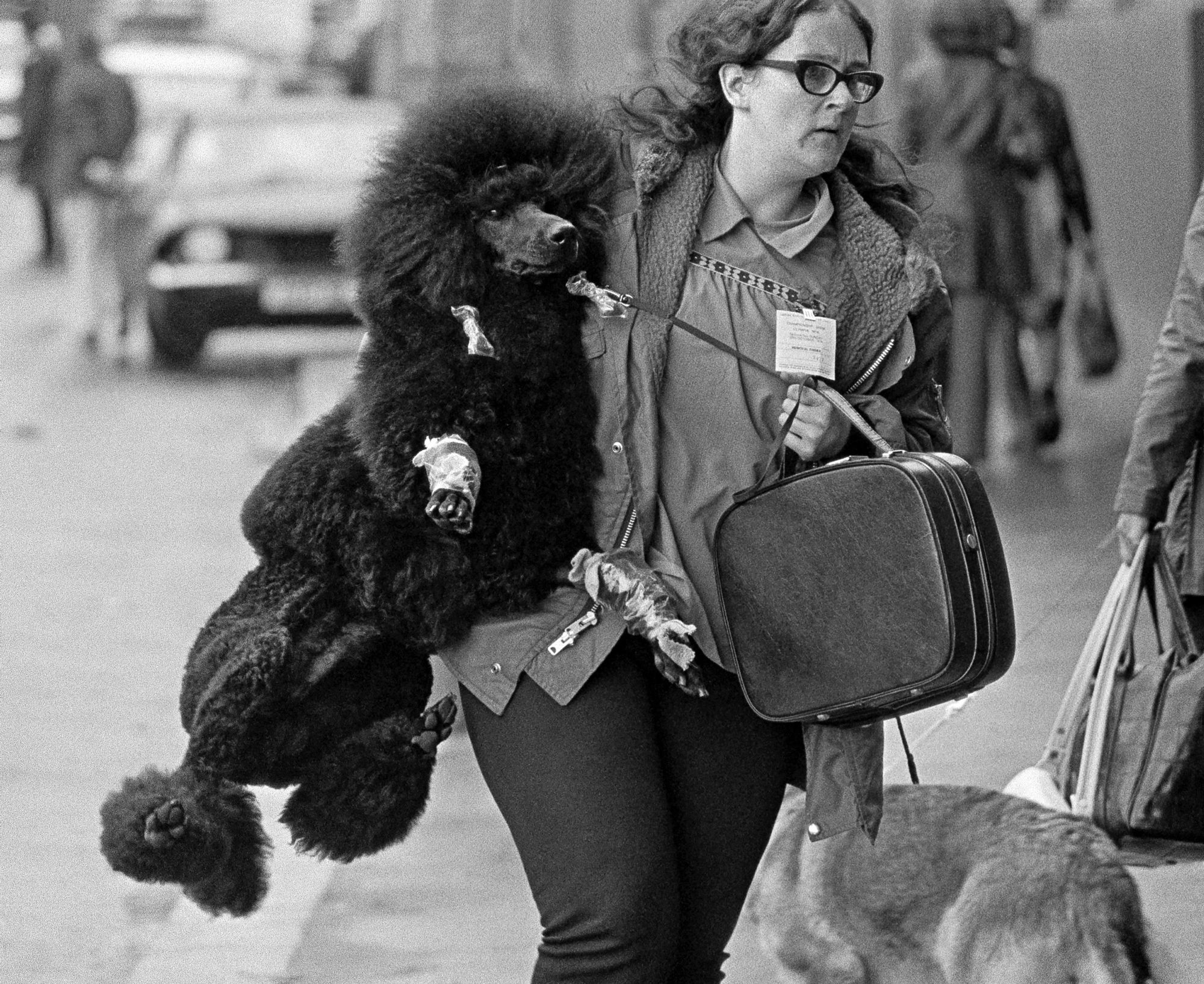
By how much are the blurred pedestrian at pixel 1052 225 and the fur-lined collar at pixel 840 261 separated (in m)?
6.40

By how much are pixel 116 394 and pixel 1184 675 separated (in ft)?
35.7

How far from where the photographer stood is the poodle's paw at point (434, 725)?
3303 millimetres

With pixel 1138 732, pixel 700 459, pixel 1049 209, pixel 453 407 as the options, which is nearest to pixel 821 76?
pixel 700 459

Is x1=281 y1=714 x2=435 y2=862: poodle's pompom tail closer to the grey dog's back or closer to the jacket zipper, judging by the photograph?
the jacket zipper

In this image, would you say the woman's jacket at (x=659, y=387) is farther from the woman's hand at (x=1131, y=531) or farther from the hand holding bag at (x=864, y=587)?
the woman's hand at (x=1131, y=531)

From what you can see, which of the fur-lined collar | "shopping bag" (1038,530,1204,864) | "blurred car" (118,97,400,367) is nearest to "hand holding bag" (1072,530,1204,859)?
"shopping bag" (1038,530,1204,864)

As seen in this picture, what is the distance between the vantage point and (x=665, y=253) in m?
3.19

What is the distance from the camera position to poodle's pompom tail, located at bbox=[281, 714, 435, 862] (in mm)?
3279

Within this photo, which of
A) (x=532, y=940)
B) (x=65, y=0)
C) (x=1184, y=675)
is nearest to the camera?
(x=1184, y=675)

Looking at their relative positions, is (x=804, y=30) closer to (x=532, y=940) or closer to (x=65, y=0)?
(x=532, y=940)

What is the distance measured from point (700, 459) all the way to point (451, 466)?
402mm

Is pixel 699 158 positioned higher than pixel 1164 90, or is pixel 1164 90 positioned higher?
pixel 699 158

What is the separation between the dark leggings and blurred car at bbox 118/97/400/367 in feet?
36.2

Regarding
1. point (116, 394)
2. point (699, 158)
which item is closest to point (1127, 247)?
point (116, 394)
